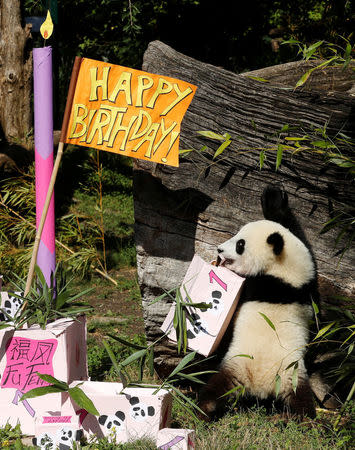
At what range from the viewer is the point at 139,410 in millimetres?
2691

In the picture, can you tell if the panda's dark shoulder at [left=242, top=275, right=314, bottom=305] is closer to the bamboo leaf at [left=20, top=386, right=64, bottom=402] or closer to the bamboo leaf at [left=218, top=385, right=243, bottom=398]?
the bamboo leaf at [left=218, top=385, right=243, bottom=398]

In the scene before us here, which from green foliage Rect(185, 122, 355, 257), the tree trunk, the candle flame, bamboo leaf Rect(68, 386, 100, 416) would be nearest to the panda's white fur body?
green foliage Rect(185, 122, 355, 257)

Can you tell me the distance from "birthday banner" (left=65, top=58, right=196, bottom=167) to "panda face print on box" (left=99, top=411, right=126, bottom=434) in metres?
1.27

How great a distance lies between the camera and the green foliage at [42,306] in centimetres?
299

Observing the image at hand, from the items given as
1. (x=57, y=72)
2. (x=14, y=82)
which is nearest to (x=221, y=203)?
(x=14, y=82)

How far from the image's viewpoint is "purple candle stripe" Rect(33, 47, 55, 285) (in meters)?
3.19

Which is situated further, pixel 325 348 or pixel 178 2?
pixel 178 2

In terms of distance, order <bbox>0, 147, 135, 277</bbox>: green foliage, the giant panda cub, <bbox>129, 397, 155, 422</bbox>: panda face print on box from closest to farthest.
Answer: <bbox>129, 397, 155, 422</bbox>: panda face print on box, the giant panda cub, <bbox>0, 147, 135, 277</bbox>: green foliage

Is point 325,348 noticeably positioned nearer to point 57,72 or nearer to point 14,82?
point 14,82

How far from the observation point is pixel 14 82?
701 cm

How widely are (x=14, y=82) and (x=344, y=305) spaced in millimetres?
5262

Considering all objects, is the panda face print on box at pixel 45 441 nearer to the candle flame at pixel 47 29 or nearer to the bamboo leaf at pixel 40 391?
the bamboo leaf at pixel 40 391

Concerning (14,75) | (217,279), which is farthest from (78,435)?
(14,75)

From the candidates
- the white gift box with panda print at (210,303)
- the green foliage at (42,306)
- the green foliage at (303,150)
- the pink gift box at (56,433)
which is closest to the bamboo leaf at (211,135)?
the green foliage at (303,150)
